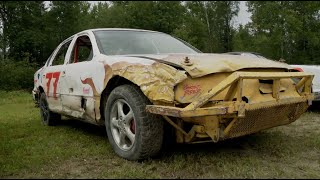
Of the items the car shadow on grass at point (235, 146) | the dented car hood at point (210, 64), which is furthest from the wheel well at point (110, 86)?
the car shadow on grass at point (235, 146)

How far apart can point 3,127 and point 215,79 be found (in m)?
4.46

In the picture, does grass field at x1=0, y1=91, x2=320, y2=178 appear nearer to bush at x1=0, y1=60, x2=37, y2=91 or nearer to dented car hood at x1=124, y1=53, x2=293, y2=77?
dented car hood at x1=124, y1=53, x2=293, y2=77

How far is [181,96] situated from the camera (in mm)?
3641

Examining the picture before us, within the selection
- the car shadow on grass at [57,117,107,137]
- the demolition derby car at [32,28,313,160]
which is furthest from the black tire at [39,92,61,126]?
the demolition derby car at [32,28,313,160]

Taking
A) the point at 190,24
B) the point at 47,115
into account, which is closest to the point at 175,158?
the point at 47,115

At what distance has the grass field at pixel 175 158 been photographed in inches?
138

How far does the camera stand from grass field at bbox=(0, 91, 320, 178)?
138 inches

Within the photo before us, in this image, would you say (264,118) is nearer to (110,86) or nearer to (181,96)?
(181,96)

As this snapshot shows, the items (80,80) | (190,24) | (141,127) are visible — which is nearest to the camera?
(141,127)

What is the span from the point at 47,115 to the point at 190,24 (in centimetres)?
3437

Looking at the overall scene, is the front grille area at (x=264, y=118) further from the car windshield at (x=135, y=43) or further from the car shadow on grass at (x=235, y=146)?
the car windshield at (x=135, y=43)

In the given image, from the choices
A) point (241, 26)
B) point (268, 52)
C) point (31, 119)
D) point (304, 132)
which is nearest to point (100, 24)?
point (241, 26)

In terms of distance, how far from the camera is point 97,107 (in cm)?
460

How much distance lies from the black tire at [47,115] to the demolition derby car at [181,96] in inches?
75.8
